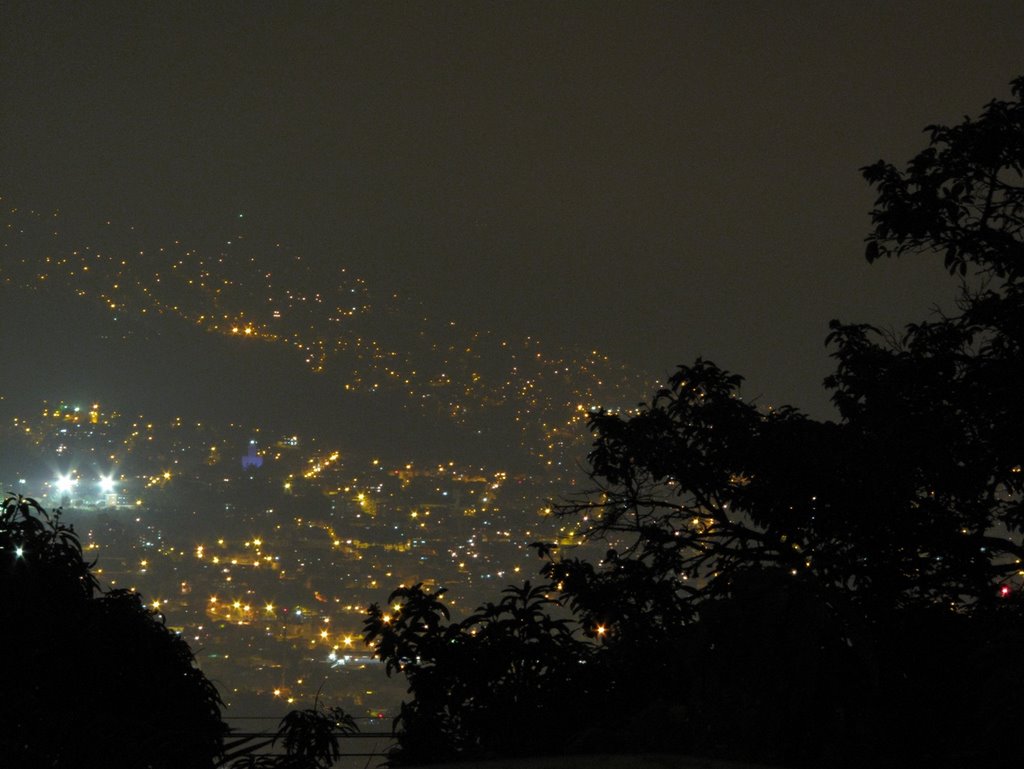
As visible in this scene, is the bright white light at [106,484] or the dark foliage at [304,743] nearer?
the dark foliage at [304,743]

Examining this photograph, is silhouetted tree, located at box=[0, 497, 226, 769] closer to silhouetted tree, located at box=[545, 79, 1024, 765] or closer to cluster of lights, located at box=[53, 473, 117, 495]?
silhouetted tree, located at box=[545, 79, 1024, 765]

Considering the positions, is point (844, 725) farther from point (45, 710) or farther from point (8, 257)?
point (8, 257)

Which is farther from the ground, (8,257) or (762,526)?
(8,257)

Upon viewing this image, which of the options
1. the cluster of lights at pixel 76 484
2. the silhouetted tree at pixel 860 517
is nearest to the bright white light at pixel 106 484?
the cluster of lights at pixel 76 484

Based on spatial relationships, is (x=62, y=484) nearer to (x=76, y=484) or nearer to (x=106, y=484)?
(x=76, y=484)

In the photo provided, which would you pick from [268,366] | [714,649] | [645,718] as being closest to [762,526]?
[645,718]

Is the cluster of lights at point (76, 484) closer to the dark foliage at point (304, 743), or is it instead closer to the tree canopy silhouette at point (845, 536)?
the tree canopy silhouette at point (845, 536)


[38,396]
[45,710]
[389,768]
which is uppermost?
[38,396]
